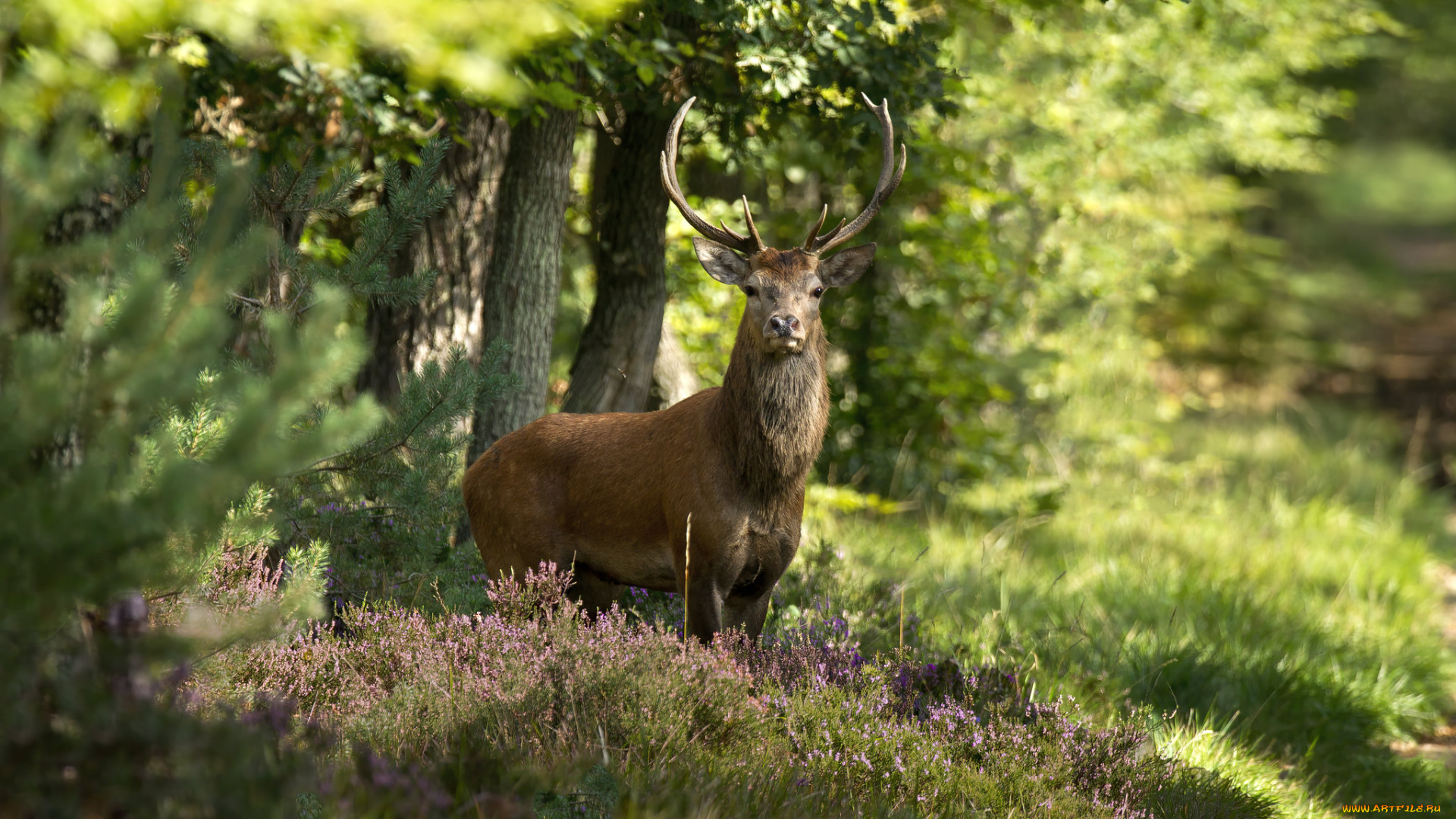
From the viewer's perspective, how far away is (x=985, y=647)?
6.18 metres

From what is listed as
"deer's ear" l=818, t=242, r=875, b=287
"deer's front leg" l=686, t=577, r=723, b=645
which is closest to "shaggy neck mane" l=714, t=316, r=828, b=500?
"deer's ear" l=818, t=242, r=875, b=287

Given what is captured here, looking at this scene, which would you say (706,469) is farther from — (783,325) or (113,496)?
(113,496)

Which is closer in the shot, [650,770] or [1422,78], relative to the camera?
[650,770]

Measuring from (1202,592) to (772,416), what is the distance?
4375 millimetres

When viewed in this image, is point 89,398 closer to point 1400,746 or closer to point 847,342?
point 1400,746

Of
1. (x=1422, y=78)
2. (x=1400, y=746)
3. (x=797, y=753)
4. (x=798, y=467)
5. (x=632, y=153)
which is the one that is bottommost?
(x=1400, y=746)

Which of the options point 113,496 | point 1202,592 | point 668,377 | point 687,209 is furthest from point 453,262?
point 1202,592

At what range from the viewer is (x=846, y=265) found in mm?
5570

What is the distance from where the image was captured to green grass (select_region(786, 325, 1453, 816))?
239 inches

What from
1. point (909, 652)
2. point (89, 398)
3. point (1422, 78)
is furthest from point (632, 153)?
point (1422, 78)

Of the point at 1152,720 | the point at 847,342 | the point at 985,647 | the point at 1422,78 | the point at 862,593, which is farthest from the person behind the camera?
the point at 1422,78

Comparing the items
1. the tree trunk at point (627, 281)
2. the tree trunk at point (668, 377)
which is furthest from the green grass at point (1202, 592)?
the tree trunk at point (627, 281)

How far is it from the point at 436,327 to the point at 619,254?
1253 millimetres

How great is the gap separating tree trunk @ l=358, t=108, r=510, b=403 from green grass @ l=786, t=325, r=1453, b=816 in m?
2.40
